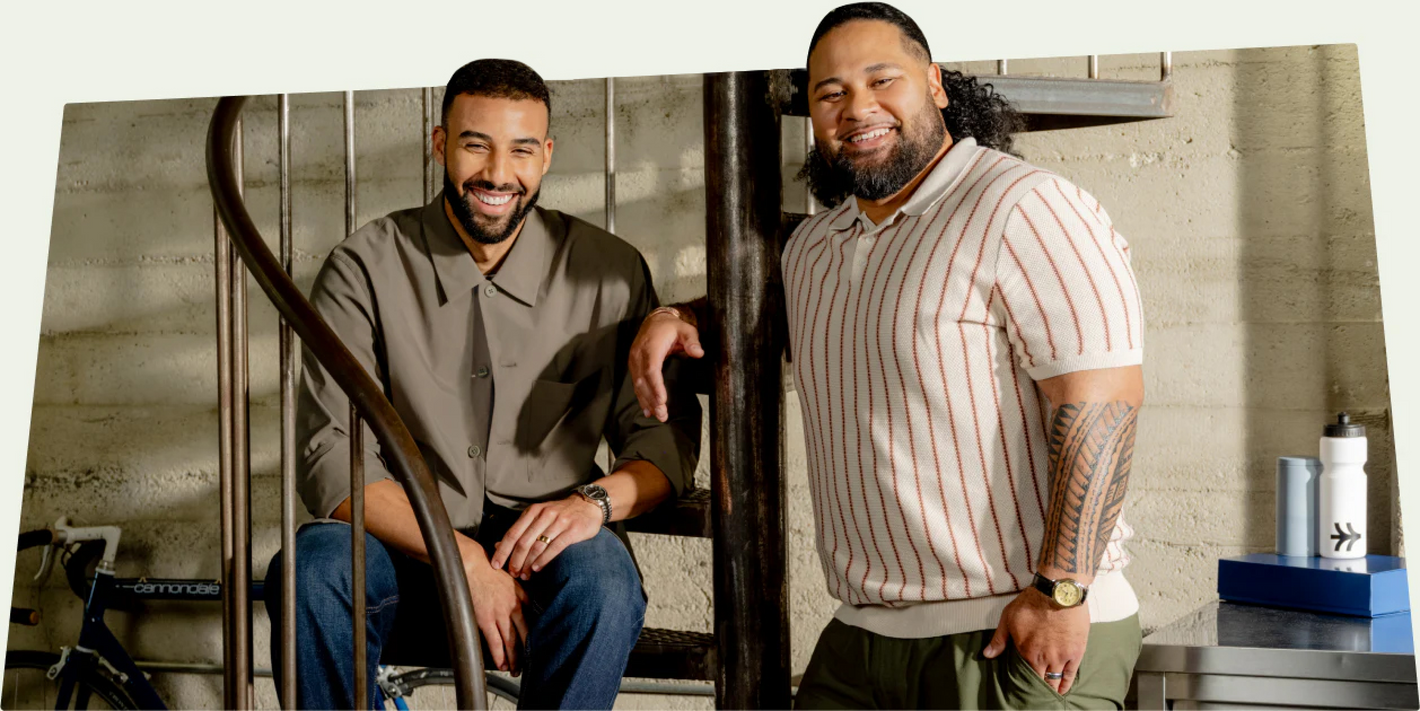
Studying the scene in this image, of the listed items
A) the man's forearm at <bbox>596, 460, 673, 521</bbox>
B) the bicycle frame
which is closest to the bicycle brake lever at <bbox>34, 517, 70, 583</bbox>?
the bicycle frame

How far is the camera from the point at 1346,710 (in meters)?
1.92

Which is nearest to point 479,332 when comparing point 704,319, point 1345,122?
point 704,319

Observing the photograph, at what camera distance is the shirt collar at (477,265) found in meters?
2.24

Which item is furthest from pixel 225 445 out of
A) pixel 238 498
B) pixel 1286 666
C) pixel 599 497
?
pixel 1286 666

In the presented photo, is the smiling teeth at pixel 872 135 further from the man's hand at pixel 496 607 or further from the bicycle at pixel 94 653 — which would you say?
the bicycle at pixel 94 653

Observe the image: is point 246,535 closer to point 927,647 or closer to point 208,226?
point 208,226

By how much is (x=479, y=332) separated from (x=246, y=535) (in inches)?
21.5

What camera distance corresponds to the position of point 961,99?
2.09 m

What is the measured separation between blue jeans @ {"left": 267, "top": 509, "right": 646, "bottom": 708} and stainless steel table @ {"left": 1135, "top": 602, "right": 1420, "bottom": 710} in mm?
810

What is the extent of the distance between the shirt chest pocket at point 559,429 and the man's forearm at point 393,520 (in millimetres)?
168

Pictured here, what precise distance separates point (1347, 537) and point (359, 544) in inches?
58.9

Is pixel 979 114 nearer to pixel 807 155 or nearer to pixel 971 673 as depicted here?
pixel 807 155

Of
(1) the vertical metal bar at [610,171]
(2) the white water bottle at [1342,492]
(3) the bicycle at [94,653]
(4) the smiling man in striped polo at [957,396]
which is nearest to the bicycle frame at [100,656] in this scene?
(3) the bicycle at [94,653]

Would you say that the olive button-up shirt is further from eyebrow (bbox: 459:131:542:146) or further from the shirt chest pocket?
eyebrow (bbox: 459:131:542:146)
